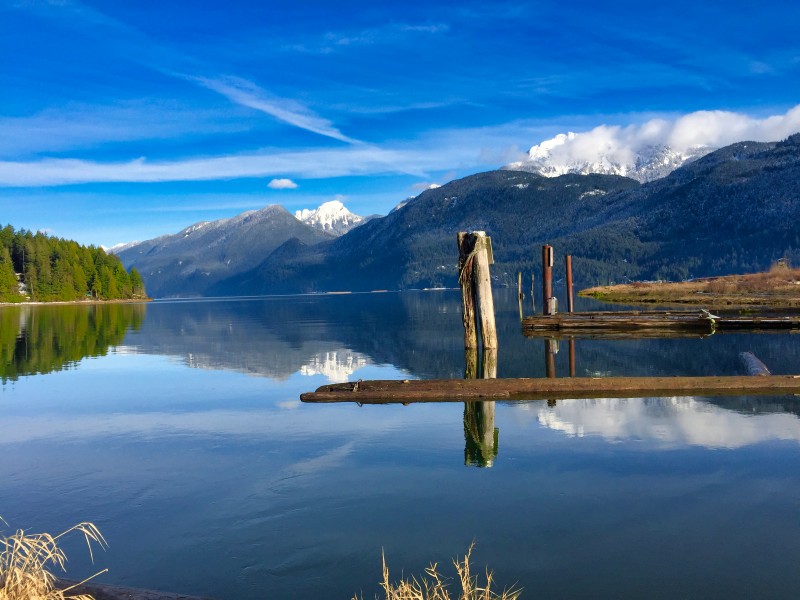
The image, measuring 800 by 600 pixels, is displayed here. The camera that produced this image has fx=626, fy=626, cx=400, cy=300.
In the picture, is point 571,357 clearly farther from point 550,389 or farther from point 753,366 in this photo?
point 550,389

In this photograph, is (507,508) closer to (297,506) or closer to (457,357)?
(297,506)

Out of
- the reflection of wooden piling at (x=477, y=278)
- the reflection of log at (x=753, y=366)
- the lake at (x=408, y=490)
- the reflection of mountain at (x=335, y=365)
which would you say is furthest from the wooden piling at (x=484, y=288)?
the lake at (x=408, y=490)

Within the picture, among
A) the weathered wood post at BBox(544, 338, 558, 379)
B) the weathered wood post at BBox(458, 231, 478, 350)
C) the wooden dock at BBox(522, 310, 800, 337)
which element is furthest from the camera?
the wooden dock at BBox(522, 310, 800, 337)

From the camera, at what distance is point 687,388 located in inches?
635

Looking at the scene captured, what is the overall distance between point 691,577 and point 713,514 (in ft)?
6.40

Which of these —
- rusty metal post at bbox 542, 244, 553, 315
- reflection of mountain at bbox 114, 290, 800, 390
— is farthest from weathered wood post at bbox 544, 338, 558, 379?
rusty metal post at bbox 542, 244, 553, 315

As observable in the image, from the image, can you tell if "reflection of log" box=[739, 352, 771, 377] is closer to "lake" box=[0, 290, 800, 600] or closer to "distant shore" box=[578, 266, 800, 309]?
"lake" box=[0, 290, 800, 600]

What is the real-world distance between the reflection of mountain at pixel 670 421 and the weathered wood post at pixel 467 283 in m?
11.3

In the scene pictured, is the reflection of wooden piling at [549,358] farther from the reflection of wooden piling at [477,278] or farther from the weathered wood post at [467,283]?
the weathered wood post at [467,283]

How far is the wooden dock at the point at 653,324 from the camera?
34.3 m

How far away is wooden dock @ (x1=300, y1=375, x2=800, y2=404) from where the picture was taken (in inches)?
632

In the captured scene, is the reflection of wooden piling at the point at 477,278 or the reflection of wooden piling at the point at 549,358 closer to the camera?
the reflection of wooden piling at the point at 549,358

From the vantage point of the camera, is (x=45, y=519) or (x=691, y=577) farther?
(x=45, y=519)

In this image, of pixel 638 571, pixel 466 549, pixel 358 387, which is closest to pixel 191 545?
pixel 466 549
